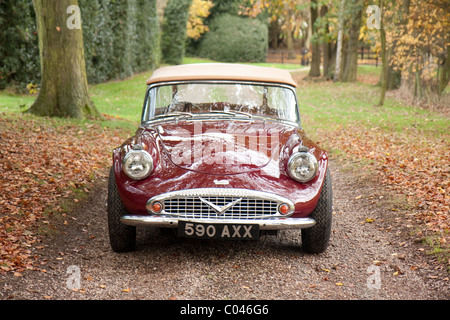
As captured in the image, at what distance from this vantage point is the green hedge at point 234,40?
42.0m

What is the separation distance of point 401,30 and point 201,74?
14.0 metres

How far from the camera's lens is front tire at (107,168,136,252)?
4.87 m

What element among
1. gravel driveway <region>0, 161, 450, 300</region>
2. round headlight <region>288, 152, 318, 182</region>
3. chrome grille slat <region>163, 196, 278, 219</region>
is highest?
round headlight <region>288, 152, 318, 182</region>

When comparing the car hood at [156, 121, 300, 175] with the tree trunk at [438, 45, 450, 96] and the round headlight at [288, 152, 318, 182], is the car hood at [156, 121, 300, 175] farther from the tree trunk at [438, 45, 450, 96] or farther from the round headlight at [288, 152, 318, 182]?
the tree trunk at [438, 45, 450, 96]

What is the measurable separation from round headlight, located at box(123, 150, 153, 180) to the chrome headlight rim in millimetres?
1245

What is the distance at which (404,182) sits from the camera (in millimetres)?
7594

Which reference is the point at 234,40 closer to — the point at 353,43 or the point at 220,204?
the point at 353,43

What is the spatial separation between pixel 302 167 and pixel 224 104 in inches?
62.9

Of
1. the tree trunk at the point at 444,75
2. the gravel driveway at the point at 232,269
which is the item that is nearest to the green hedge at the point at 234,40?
the tree trunk at the point at 444,75

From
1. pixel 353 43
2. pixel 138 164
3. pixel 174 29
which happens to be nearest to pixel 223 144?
pixel 138 164

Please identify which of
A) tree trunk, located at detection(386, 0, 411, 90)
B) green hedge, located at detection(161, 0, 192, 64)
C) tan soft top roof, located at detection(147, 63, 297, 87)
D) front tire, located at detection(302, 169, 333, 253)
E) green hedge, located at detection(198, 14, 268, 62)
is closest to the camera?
front tire, located at detection(302, 169, 333, 253)

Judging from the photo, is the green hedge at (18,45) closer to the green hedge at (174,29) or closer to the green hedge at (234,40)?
the green hedge at (174,29)

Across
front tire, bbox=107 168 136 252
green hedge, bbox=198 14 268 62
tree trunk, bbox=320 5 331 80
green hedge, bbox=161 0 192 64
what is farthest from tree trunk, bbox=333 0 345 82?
front tire, bbox=107 168 136 252
